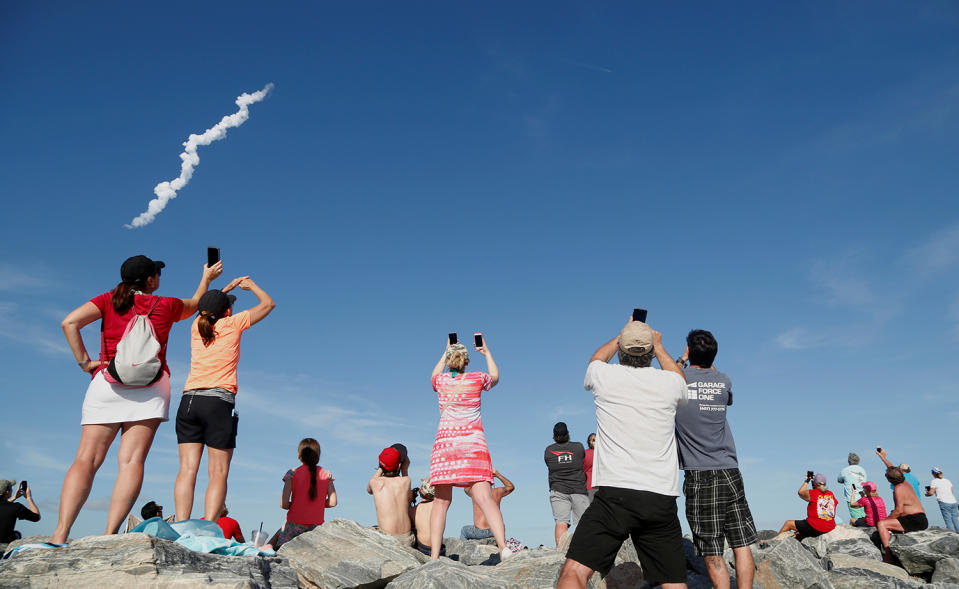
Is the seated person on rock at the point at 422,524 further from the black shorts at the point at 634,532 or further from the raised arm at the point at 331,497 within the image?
the black shorts at the point at 634,532

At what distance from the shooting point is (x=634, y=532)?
4.55 meters

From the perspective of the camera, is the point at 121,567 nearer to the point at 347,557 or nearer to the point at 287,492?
the point at 347,557

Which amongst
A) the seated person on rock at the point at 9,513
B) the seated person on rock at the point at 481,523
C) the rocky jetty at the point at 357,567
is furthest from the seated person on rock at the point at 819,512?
the seated person on rock at the point at 9,513

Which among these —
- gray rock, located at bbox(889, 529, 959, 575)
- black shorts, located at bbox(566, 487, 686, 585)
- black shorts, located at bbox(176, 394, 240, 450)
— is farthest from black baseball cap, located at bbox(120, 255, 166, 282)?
gray rock, located at bbox(889, 529, 959, 575)

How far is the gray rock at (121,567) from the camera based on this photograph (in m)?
4.58

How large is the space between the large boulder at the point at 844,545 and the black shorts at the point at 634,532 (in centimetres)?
971

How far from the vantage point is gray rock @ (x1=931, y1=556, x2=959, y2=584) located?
10914 mm

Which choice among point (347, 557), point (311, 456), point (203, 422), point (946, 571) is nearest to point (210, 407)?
point (203, 422)

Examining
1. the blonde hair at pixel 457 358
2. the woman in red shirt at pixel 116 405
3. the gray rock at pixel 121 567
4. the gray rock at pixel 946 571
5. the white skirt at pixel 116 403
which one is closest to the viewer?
the gray rock at pixel 121 567

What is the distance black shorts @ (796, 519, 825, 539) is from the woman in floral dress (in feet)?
29.6

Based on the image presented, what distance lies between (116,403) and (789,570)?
8.29 metres

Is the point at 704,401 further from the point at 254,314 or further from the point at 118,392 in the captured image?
the point at 118,392

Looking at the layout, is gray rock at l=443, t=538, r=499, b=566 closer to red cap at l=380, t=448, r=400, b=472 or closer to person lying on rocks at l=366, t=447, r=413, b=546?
person lying on rocks at l=366, t=447, r=413, b=546

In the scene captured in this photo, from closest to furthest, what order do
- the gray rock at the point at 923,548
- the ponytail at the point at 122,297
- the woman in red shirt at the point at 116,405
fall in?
the woman in red shirt at the point at 116,405, the ponytail at the point at 122,297, the gray rock at the point at 923,548
